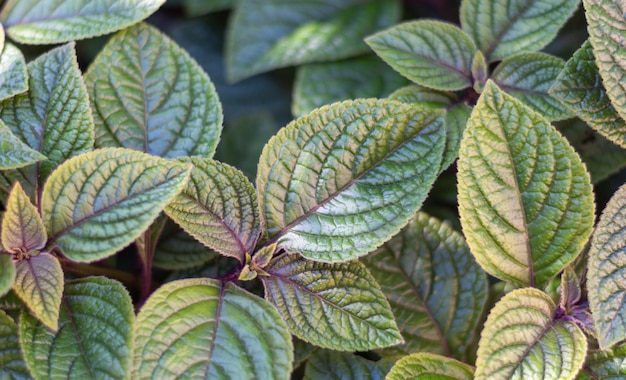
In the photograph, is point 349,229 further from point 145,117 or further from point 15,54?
point 15,54

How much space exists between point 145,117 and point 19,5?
355mm

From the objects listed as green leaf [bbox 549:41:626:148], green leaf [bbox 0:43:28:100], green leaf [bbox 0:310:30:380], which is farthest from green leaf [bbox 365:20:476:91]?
green leaf [bbox 0:310:30:380]

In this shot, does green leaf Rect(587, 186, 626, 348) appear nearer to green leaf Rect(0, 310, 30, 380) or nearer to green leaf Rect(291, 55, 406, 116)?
green leaf Rect(291, 55, 406, 116)

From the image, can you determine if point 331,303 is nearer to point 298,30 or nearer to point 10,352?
point 10,352

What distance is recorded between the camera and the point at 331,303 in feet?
3.16

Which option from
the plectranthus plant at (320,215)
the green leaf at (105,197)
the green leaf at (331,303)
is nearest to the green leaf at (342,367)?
the plectranthus plant at (320,215)

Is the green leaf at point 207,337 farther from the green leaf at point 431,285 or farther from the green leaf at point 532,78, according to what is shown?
the green leaf at point 532,78

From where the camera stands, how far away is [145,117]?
1103 millimetres

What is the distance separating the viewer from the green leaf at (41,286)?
2.83 feet

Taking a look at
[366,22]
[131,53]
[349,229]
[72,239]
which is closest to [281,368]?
[349,229]

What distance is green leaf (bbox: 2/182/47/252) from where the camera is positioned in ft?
2.91

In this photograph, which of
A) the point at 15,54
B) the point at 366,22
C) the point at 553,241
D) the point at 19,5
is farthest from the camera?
the point at 366,22

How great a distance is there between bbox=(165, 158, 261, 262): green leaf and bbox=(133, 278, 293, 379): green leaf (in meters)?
0.08

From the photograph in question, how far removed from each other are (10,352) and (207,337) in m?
0.31
